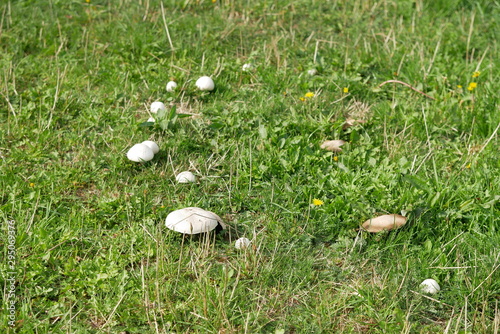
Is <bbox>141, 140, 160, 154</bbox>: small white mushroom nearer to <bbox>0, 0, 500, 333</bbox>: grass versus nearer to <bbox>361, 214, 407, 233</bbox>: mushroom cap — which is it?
<bbox>0, 0, 500, 333</bbox>: grass

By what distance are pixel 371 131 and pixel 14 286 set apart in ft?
8.70

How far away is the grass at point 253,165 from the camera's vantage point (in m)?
2.90

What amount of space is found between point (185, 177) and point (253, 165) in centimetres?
46

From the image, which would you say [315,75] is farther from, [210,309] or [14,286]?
[14,286]

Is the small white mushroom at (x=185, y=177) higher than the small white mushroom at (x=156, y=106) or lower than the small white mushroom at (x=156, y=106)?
lower

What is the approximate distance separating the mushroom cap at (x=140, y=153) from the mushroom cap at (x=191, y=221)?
66 cm

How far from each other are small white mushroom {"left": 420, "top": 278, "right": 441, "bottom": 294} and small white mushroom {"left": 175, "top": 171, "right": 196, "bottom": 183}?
61.8 inches

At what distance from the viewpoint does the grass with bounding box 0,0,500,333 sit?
2.90 metres

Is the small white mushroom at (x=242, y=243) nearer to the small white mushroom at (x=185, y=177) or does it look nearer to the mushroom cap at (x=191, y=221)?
the mushroom cap at (x=191, y=221)

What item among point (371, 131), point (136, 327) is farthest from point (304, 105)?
point (136, 327)

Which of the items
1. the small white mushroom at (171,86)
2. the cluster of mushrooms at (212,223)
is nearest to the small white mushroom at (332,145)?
the cluster of mushrooms at (212,223)

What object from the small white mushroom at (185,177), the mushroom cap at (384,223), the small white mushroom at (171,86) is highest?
the mushroom cap at (384,223)

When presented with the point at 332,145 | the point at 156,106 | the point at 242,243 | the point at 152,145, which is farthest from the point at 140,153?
the point at 332,145

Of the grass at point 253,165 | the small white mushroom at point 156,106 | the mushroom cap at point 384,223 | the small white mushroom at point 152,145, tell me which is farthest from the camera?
the small white mushroom at point 156,106
